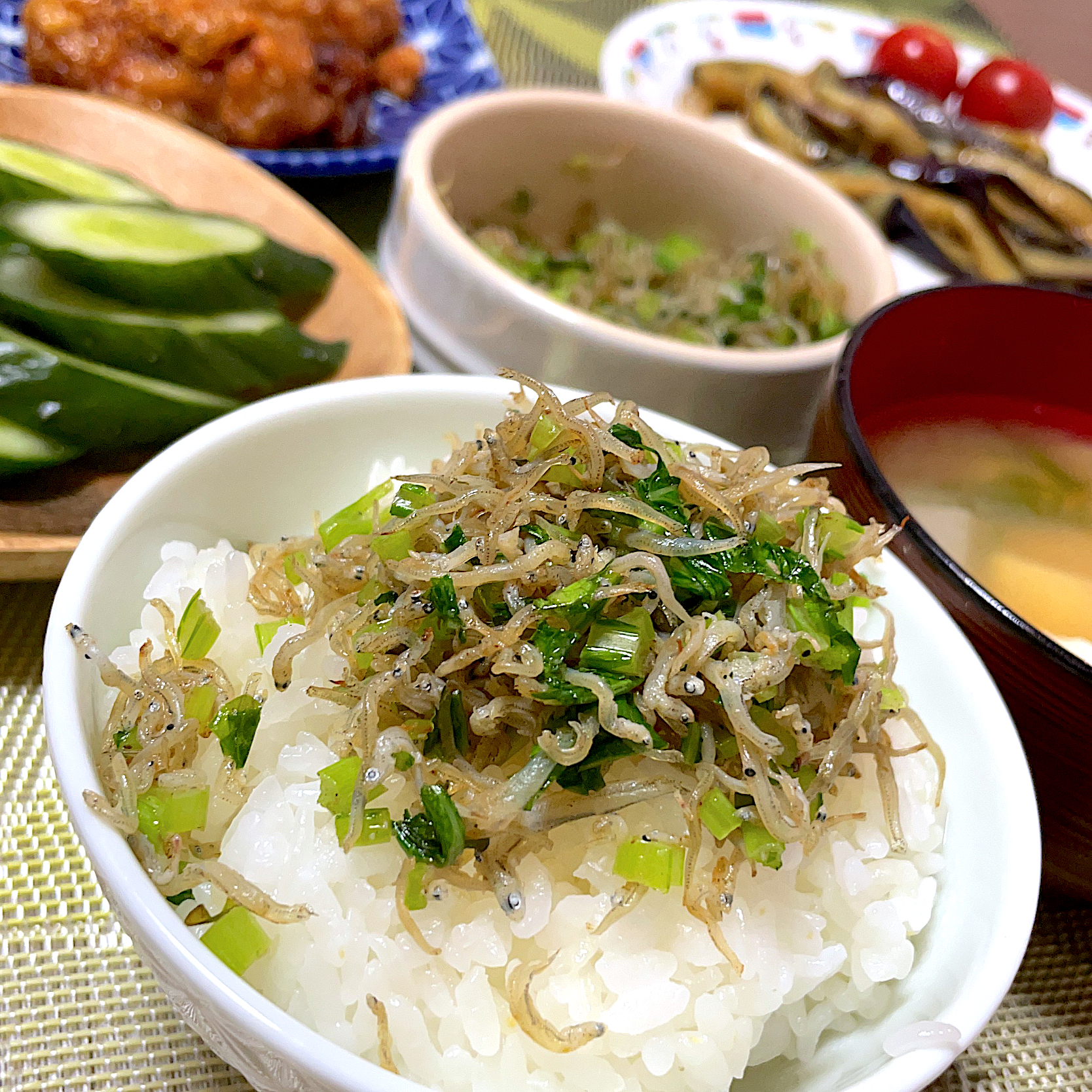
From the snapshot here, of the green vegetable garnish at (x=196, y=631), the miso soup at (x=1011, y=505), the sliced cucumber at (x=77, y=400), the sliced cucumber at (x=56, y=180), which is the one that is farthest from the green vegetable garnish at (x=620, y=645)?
the sliced cucumber at (x=56, y=180)

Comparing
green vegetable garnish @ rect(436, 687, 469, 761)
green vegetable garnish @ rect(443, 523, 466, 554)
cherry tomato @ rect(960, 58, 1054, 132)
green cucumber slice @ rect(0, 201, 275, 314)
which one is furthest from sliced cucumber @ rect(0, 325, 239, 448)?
cherry tomato @ rect(960, 58, 1054, 132)

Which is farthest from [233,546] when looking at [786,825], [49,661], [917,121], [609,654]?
[917,121]

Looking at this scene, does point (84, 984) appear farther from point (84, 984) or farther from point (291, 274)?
point (291, 274)

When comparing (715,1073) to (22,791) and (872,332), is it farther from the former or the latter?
(872,332)

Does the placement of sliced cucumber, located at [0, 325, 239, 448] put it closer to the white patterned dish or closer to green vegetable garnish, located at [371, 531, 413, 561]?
green vegetable garnish, located at [371, 531, 413, 561]

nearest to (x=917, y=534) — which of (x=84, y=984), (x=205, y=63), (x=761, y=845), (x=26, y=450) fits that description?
(x=761, y=845)

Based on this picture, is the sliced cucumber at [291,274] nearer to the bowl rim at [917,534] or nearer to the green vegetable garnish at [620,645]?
the bowl rim at [917,534]
